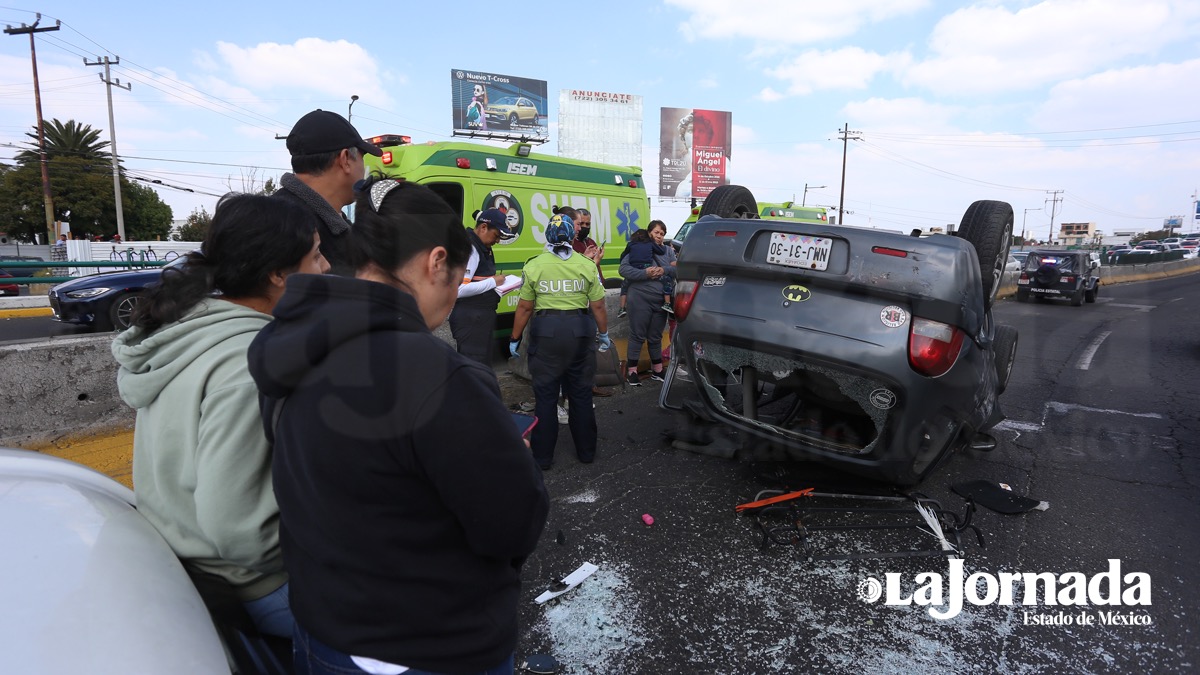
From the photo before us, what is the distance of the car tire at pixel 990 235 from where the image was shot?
3.85m

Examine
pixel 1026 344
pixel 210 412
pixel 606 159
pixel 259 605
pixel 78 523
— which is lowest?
pixel 1026 344

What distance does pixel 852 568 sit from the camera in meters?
3.15

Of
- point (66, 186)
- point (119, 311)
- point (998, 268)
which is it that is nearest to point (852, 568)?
point (998, 268)

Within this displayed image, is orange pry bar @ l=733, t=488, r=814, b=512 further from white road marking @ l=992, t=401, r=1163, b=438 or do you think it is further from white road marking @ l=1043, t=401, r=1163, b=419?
white road marking @ l=1043, t=401, r=1163, b=419

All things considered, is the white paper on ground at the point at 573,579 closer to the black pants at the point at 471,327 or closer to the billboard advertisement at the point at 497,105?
the black pants at the point at 471,327

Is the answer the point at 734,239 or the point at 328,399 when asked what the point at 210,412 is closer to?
the point at 328,399

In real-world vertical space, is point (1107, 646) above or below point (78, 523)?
below

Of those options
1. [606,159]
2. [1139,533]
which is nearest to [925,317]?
[1139,533]

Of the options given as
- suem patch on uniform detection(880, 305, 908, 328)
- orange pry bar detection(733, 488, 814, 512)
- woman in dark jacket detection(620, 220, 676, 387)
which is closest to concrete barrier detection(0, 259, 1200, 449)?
orange pry bar detection(733, 488, 814, 512)

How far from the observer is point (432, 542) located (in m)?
1.18

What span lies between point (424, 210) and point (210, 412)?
0.63 metres

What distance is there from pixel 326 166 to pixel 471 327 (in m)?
2.53

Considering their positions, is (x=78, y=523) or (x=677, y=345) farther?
(x=677, y=345)

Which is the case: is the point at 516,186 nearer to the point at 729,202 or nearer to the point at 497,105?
the point at 729,202
